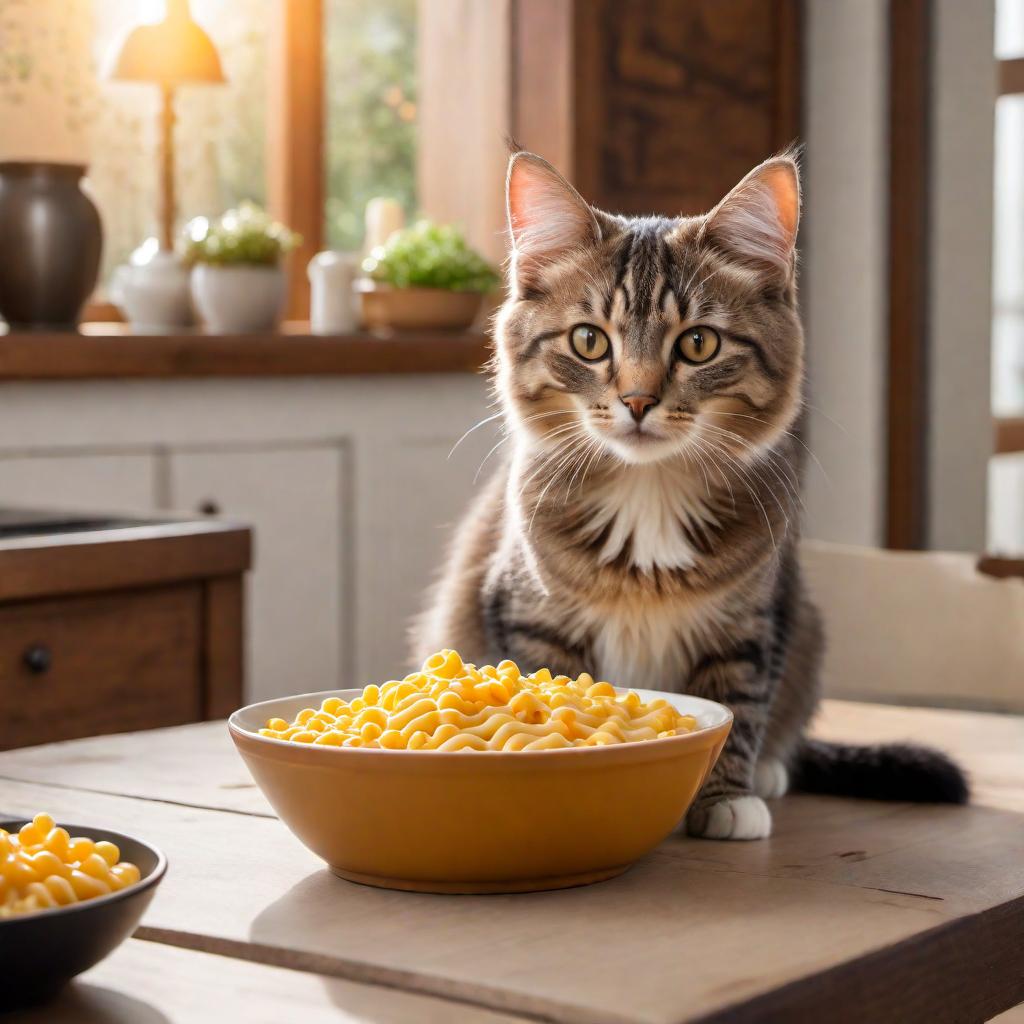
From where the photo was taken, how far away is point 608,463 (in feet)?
4.61

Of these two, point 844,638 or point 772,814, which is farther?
point 844,638

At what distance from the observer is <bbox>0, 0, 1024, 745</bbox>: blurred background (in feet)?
10.3

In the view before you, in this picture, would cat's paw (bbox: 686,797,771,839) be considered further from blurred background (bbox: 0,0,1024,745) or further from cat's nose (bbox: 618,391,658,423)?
blurred background (bbox: 0,0,1024,745)

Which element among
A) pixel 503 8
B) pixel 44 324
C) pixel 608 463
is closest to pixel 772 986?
pixel 608 463

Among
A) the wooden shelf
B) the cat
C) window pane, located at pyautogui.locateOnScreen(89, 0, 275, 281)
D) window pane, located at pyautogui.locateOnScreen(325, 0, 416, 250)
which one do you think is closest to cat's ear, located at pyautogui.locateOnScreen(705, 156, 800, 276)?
the cat

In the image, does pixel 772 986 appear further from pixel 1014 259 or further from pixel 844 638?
pixel 1014 259

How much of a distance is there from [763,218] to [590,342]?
0.17 meters

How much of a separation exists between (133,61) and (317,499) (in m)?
0.94

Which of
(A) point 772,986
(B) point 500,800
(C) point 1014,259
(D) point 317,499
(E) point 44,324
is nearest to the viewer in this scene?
(A) point 772,986

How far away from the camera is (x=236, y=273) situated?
10.6 feet

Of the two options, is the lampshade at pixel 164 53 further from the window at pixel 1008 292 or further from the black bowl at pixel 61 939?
the black bowl at pixel 61 939

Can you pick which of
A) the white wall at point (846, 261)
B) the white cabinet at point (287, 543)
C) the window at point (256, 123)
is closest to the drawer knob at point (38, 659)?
the white cabinet at point (287, 543)

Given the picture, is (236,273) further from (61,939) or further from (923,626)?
(61,939)

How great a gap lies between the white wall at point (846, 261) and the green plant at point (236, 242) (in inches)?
58.8
